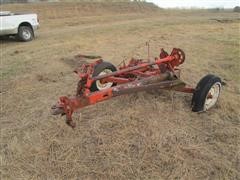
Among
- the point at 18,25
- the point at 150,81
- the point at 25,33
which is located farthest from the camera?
the point at 25,33

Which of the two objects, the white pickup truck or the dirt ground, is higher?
the white pickup truck

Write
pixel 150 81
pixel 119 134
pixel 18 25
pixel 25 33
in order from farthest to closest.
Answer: pixel 25 33 → pixel 18 25 → pixel 150 81 → pixel 119 134

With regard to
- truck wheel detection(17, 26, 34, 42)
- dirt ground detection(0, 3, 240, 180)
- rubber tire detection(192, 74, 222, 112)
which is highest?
truck wheel detection(17, 26, 34, 42)

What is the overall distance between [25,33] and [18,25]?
422 mm

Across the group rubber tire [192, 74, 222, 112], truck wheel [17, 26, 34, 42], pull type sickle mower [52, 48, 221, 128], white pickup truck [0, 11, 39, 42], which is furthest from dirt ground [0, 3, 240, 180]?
truck wheel [17, 26, 34, 42]

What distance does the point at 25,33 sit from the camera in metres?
13.8

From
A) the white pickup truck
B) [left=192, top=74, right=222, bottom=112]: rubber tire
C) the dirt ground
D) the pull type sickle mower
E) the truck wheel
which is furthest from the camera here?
the truck wheel

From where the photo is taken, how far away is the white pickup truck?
43.3 ft

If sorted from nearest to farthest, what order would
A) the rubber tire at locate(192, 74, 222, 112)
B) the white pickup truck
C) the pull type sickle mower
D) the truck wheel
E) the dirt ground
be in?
the dirt ground, the pull type sickle mower, the rubber tire at locate(192, 74, 222, 112), the white pickup truck, the truck wheel

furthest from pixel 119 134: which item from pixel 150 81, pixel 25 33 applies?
pixel 25 33

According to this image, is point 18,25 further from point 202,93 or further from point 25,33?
point 202,93

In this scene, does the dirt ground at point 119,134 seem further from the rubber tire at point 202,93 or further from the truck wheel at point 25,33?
the truck wheel at point 25,33

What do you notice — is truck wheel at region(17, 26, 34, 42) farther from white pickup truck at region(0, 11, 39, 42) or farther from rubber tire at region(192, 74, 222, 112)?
rubber tire at region(192, 74, 222, 112)

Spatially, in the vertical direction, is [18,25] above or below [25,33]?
above
